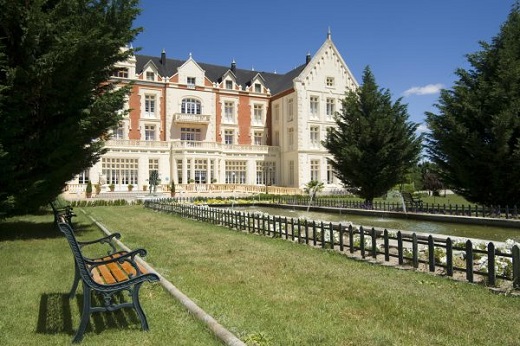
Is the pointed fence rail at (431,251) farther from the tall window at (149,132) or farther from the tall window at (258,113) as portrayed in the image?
the tall window at (258,113)

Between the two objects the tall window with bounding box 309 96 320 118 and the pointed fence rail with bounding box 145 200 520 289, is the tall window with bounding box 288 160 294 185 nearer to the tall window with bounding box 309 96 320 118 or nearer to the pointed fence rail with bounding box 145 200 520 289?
the tall window with bounding box 309 96 320 118

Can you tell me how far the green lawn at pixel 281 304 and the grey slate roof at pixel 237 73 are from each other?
1645 inches

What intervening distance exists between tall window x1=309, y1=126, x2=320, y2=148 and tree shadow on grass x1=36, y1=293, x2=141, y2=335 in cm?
4306

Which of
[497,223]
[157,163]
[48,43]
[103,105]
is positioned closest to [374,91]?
[497,223]

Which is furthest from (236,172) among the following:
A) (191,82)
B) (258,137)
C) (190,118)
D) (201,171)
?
(191,82)

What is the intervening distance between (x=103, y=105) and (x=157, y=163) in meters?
29.9

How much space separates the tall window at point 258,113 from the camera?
168 feet

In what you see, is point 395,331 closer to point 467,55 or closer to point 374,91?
point 467,55

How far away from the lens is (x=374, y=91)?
2455 cm

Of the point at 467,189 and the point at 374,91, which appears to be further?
the point at 374,91

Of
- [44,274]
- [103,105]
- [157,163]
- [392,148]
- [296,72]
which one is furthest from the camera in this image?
[296,72]

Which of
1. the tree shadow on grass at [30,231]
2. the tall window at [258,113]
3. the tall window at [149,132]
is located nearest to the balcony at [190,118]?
the tall window at [149,132]

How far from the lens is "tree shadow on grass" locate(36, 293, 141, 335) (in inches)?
186

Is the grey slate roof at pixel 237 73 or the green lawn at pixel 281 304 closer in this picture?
the green lawn at pixel 281 304
